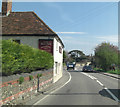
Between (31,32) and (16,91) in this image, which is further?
(31,32)

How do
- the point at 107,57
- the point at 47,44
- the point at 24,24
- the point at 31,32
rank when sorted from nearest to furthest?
the point at 47,44
the point at 31,32
the point at 24,24
the point at 107,57

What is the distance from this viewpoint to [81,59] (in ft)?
403

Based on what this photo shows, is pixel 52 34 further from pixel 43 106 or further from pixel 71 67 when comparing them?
pixel 71 67

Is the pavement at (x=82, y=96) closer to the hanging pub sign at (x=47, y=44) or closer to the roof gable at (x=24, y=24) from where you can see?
the hanging pub sign at (x=47, y=44)

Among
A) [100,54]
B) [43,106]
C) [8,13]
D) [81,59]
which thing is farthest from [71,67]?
[81,59]

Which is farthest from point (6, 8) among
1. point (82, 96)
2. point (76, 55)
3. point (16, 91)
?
point (76, 55)

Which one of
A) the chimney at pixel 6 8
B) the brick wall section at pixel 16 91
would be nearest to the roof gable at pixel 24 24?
the chimney at pixel 6 8

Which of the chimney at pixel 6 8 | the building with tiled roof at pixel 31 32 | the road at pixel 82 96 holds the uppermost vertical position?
the chimney at pixel 6 8

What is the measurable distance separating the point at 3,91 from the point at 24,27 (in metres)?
14.5

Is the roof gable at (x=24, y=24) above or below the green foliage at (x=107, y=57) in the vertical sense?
above

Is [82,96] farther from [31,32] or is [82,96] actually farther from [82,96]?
[31,32]

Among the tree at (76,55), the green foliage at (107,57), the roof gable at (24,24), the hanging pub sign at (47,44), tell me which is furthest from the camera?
the tree at (76,55)

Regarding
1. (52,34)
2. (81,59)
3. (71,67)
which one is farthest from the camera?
(81,59)

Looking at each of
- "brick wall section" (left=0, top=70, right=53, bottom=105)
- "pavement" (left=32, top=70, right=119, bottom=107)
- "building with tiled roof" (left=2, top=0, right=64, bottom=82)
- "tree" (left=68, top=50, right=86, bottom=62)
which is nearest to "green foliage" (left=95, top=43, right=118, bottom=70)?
"building with tiled roof" (left=2, top=0, right=64, bottom=82)
